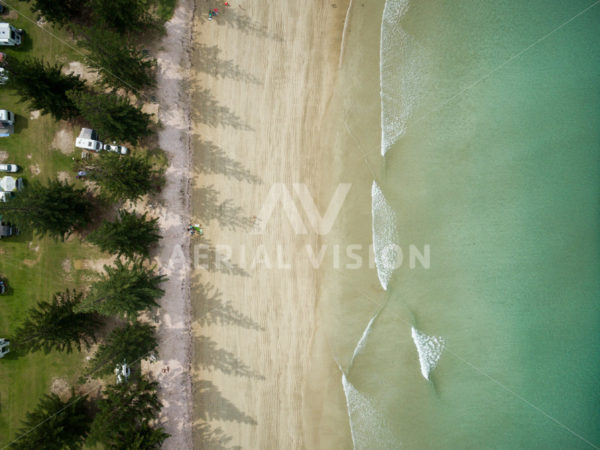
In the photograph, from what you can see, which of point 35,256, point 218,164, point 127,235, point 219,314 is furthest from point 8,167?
point 219,314

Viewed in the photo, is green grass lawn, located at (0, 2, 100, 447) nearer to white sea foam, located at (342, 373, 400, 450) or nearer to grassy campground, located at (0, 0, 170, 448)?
grassy campground, located at (0, 0, 170, 448)

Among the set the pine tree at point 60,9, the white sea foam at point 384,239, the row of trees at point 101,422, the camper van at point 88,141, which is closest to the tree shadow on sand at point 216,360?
the row of trees at point 101,422

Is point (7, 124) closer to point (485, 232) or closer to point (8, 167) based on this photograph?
point (8, 167)

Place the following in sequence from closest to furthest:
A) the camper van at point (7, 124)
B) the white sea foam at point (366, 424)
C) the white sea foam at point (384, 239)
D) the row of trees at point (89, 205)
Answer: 1. the row of trees at point (89, 205)
2. the white sea foam at point (366, 424)
3. the camper van at point (7, 124)
4. the white sea foam at point (384, 239)

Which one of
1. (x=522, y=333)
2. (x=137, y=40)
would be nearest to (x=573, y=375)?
(x=522, y=333)

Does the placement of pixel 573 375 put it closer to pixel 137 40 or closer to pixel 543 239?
pixel 543 239

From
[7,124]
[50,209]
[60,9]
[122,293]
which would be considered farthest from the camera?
[7,124]

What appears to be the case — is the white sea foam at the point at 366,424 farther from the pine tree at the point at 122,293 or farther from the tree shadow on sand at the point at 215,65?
the tree shadow on sand at the point at 215,65
